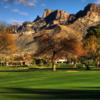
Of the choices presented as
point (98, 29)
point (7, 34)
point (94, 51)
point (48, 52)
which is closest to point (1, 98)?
point (94, 51)

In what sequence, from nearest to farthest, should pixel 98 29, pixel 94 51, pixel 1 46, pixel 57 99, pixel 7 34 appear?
pixel 57 99, pixel 94 51, pixel 98 29, pixel 1 46, pixel 7 34

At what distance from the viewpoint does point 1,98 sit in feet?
95.1

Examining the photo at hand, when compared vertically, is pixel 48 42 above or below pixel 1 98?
above

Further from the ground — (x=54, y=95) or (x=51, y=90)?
(x=51, y=90)

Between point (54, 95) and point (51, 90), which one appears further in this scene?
point (51, 90)

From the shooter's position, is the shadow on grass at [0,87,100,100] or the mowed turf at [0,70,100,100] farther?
the mowed turf at [0,70,100,100]

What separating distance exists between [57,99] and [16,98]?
2.90 metres

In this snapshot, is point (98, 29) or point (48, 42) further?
point (48, 42)

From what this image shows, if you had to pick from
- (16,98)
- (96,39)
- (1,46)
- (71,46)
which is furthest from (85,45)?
(16,98)

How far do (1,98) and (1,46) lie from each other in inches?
5362

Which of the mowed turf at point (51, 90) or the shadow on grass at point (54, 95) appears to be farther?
the mowed turf at point (51, 90)

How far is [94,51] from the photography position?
126 metres

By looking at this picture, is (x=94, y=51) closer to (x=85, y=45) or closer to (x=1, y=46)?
(x=85, y=45)

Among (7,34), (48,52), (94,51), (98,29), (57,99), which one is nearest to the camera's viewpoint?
(57,99)
